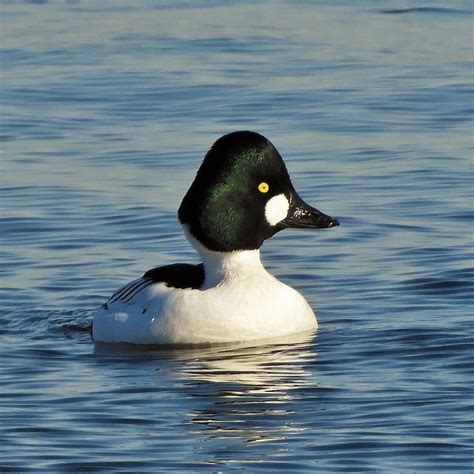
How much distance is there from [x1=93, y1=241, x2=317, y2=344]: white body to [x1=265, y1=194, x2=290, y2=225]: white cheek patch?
28 cm

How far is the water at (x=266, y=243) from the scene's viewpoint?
9.98 metres

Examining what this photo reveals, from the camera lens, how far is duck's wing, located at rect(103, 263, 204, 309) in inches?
500

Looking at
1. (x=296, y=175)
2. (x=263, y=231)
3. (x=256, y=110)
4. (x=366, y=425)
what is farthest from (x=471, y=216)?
(x=366, y=425)

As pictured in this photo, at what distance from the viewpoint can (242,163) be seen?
1259 cm

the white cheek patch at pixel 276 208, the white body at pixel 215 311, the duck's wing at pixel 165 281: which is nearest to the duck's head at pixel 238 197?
the white cheek patch at pixel 276 208

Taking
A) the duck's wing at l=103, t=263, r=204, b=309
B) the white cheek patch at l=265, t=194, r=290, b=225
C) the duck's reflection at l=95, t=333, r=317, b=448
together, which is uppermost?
the white cheek patch at l=265, t=194, r=290, b=225

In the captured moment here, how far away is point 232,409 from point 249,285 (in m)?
2.17

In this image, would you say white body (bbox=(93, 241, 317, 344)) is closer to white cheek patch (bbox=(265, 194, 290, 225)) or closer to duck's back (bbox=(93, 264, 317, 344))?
duck's back (bbox=(93, 264, 317, 344))

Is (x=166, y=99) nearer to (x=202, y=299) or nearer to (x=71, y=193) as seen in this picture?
(x=71, y=193)

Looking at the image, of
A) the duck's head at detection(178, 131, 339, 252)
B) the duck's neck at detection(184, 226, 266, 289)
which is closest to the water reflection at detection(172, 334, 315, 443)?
the duck's neck at detection(184, 226, 266, 289)

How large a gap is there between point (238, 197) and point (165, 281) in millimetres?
763

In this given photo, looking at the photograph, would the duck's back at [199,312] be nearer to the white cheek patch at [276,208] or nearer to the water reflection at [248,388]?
the water reflection at [248,388]

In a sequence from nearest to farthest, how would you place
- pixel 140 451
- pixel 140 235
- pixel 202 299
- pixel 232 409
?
pixel 140 451
pixel 232 409
pixel 202 299
pixel 140 235

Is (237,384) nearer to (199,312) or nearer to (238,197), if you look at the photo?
(199,312)
